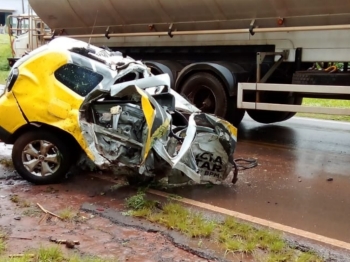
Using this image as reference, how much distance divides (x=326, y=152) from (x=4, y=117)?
16.5ft

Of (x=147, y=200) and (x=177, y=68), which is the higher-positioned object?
(x=177, y=68)

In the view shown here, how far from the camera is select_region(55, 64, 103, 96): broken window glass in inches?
226

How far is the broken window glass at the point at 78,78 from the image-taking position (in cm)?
573

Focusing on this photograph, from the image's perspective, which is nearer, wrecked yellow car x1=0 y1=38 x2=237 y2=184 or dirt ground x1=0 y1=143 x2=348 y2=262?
dirt ground x1=0 y1=143 x2=348 y2=262

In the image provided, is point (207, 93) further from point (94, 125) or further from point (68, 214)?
point (68, 214)

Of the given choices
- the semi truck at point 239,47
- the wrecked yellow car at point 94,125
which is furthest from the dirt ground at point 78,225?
the semi truck at point 239,47

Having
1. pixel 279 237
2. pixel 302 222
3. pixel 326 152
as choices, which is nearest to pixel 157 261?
pixel 279 237

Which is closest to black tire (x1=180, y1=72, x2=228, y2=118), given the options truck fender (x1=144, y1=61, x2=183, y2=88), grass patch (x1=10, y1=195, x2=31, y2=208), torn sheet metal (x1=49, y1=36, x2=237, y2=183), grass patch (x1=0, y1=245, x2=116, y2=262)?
truck fender (x1=144, y1=61, x2=183, y2=88)

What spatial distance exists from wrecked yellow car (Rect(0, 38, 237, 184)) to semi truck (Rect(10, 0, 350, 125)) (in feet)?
2.36

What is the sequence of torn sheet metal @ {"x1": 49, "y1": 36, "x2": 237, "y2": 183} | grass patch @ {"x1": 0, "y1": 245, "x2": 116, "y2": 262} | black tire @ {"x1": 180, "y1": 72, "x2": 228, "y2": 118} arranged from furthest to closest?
black tire @ {"x1": 180, "y1": 72, "x2": 228, "y2": 118} < torn sheet metal @ {"x1": 49, "y1": 36, "x2": 237, "y2": 183} < grass patch @ {"x1": 0, "y1": 245, "x2": 116, "y2": 262}

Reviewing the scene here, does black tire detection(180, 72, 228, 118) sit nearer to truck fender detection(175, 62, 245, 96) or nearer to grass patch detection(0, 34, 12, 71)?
truck fender detection(175, 62, 245, 96)

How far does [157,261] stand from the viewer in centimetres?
376

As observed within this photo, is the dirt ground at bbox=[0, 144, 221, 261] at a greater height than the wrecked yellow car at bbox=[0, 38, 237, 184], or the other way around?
the wrecked yellow car at bbox=[0, 38, 237, 184]

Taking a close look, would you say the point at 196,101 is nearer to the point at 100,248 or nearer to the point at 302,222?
the point at 302,222
